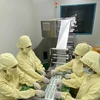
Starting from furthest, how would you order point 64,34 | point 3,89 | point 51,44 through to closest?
1. point 51,44
2. point 64,34
3. point 3,89

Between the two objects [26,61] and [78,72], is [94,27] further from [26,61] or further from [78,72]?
[26,61]

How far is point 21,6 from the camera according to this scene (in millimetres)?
2709

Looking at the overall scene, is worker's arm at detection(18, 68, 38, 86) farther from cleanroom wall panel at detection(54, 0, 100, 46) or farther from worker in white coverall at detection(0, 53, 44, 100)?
cleanroom wall panel at detection(54, 0, 100, 46)

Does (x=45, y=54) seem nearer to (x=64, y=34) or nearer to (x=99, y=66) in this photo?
(x=64, y=34)

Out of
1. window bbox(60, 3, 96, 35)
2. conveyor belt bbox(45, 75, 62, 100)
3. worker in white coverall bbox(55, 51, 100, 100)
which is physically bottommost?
conveyor belt bbox(45, 75, 62, 100)

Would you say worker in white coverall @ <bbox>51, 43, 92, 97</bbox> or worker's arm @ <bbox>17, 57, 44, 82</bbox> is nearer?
worker in white coverall @ <bbox>51, 43, 92, 97</bbox>

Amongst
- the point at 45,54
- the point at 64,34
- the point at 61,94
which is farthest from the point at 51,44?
the point at 61,94

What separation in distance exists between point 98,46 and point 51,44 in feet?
4.62

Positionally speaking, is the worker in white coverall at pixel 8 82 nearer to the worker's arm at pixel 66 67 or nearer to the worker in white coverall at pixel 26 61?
the worker in white coverall at pixel 26 61

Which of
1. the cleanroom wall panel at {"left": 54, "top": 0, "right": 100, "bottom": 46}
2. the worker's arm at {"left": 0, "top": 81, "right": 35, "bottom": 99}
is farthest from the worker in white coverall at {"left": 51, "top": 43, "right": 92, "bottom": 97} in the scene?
the cleanroom wall panel at {"left": 54, "top": 0, "right": 100, "bottom": 46}

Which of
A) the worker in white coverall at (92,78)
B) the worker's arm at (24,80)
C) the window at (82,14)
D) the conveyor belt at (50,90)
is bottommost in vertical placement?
the conveyor belt at (50,90)

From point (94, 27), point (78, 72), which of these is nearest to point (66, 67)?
point (78, 72)

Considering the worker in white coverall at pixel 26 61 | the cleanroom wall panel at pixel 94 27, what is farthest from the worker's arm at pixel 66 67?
the cleanroom wall panel at pixel 94 27

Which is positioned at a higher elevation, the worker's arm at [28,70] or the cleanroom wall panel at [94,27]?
the cleanroom wall panel at [94,27]
